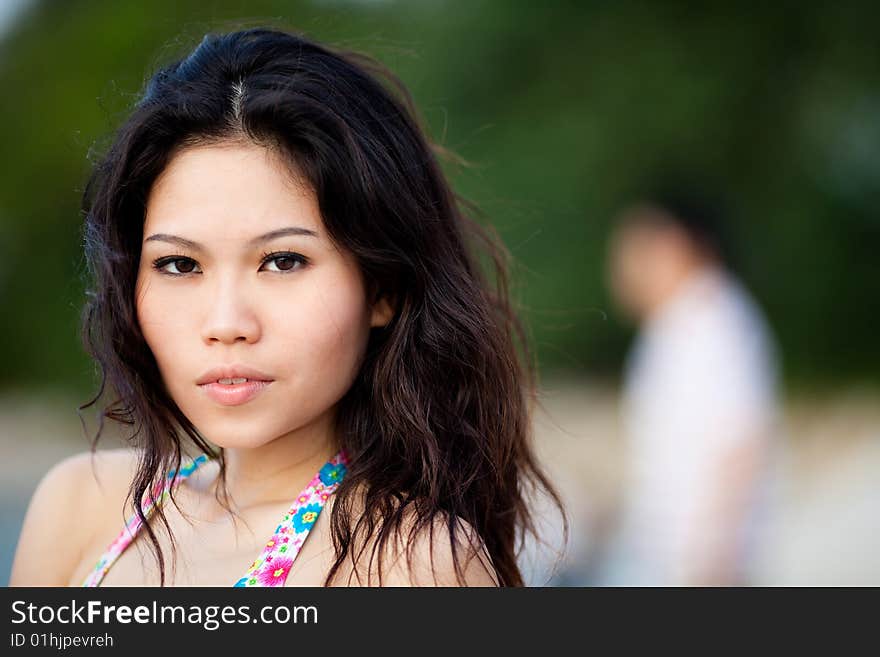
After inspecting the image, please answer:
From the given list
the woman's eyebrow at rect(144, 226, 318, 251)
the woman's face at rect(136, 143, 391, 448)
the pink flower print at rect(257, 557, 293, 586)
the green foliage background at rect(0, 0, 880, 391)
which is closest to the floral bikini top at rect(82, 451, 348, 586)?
the pink flower print at rect(257, 557, 293, 586)

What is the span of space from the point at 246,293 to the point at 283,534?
401 mm

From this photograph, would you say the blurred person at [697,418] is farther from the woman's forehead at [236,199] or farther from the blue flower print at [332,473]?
the woman's forehead at [236,199]

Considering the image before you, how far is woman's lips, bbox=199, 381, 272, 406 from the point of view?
170 centimetres

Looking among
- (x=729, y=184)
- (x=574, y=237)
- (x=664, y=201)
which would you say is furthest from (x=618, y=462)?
(x=664, y=201)

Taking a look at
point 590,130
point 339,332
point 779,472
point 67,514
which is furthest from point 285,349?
point 590,130

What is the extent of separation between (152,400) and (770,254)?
8.11 metres

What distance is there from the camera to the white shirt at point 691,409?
4.27m

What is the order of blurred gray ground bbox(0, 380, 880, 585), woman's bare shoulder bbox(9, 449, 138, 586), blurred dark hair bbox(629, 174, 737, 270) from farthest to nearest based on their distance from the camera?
blurred gray ground bbox(0, 380, 880, 585), blurred dark hair bbox(629, 174, 737, 270), woman's bare shoulder bbox(9, 449, 138, 586)

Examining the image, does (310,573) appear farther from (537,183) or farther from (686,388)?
(537,183)

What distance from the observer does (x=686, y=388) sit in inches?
169

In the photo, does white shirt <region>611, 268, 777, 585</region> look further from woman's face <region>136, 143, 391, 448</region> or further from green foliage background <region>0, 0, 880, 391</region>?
green foliage background <region>0, 0, 880, 391</region>

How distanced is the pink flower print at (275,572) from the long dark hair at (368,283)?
8 cm

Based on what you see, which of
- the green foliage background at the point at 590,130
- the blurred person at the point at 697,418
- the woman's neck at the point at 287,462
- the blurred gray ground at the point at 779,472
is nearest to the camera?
the woman's neck at the point at 287,462

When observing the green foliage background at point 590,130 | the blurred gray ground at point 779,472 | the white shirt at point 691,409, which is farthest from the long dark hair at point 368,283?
the green foliage background at point 590,130
